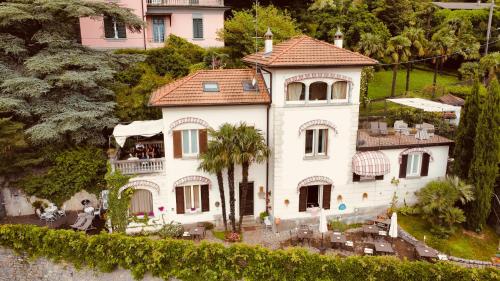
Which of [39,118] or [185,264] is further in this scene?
[39,118]

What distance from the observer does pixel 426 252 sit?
23906mm

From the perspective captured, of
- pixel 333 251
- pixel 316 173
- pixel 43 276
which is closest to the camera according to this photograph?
pixel 43 276

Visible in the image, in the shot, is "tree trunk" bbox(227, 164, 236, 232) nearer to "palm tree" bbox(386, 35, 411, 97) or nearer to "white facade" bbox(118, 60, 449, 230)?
"white facade" bbox(118, 60, 449, 230)

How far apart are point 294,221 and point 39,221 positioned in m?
19.4

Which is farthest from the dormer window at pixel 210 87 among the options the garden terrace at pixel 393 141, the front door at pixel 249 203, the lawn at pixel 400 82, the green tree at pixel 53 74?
the lawn at pixel 400 82

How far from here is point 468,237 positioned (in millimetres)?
27062

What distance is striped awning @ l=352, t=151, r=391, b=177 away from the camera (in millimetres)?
27067

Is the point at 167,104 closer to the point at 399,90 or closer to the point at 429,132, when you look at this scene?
the point at 429,132

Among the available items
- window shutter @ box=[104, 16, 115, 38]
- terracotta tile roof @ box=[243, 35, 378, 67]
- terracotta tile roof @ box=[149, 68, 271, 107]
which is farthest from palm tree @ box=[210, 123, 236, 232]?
window shutter @ box=[104, 16, 115, 38]

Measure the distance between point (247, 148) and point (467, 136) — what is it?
661 inches

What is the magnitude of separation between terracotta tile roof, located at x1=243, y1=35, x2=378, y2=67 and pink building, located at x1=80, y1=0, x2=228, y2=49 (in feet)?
75.5

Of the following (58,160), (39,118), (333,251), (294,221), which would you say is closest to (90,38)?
(39,118)

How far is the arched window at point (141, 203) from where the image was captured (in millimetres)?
27359

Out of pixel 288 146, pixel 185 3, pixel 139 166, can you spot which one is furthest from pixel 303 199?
pixel 185 3
